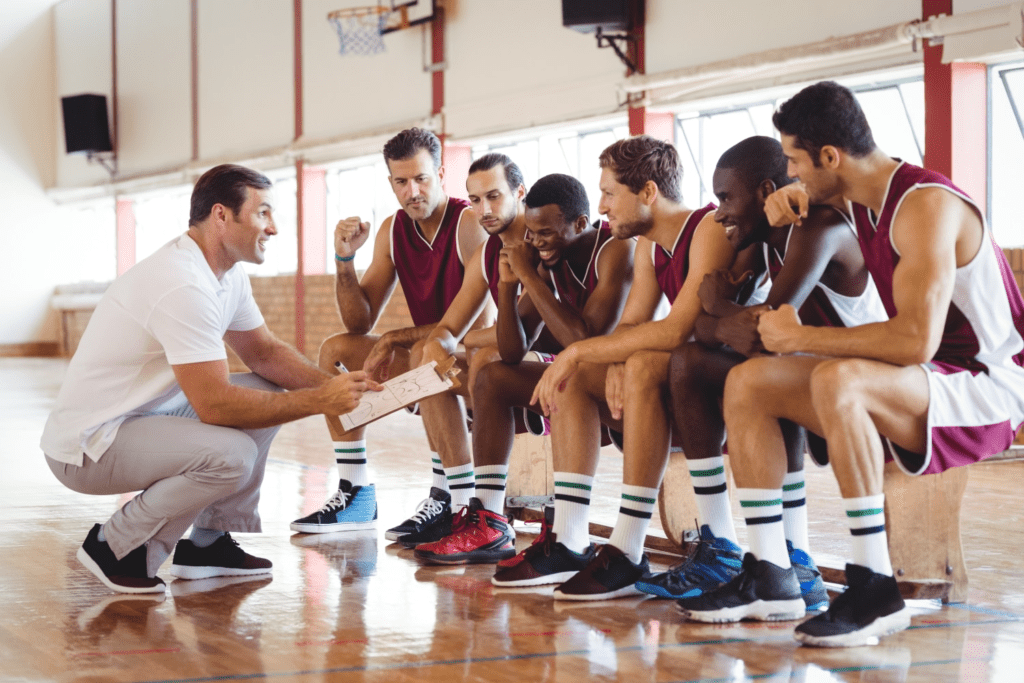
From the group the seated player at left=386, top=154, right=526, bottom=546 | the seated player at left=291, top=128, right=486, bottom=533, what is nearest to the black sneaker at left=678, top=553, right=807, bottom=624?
the seated player at left=386, top=154, right=526, bottom=546

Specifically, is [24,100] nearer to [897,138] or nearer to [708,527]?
[897,138]

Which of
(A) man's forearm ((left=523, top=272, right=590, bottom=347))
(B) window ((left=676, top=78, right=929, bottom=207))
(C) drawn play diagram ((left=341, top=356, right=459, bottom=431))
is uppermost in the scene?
(B) window ((left=676, top=78, right=929, bottom=207))

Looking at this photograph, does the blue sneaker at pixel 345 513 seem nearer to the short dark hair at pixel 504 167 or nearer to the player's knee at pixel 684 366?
the short dark hair at pixel 504 167

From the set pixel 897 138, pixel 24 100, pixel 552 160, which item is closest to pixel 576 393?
pixel 897 138

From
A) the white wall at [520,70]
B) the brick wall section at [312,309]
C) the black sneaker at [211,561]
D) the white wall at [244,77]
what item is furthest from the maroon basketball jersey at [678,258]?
the white wall at [244,77]

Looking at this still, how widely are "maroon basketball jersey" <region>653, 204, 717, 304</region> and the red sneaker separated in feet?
2.75

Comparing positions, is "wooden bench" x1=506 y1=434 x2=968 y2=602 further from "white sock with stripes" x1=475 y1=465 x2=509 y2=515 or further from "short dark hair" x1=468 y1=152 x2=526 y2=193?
→ "short dark hair" x1=468 y1=152 x2=526 y2=193

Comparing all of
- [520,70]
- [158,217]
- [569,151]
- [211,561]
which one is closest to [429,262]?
[211,561]

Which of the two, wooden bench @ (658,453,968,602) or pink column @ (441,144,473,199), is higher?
pink column @ (441,144,473,199)

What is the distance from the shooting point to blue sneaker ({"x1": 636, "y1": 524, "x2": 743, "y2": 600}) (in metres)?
2.51

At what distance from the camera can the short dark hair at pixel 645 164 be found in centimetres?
277

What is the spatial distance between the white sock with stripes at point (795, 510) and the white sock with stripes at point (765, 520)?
20 centimetres

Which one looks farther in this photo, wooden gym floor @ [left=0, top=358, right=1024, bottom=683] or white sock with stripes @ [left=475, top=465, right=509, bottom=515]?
white sock with stripes @ [left=475, top=465, right=509, bottom=515]

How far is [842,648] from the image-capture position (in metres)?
2.14
